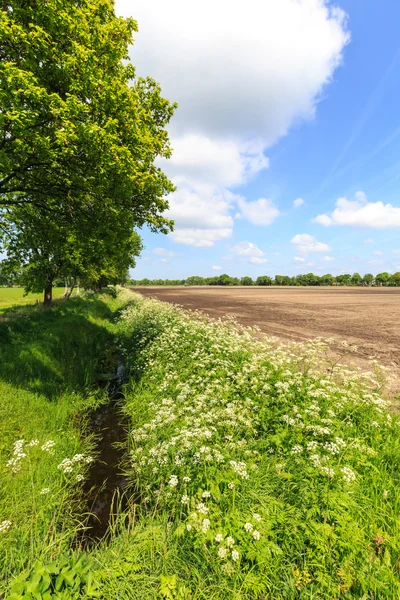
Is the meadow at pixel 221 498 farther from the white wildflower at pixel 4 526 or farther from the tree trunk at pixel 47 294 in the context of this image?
the tree trunk at pixel 47 294

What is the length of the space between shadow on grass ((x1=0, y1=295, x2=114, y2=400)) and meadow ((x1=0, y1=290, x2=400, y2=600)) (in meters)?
0.37

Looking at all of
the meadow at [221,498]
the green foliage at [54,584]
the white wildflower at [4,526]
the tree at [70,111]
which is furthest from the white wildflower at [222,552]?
the tree at [70,111]

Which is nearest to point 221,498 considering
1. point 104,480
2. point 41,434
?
point 104,480

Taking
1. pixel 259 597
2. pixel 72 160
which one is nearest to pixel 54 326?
pixel 72 160

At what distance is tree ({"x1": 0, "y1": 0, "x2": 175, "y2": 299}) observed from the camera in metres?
6.60

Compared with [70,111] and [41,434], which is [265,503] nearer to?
[41,434]

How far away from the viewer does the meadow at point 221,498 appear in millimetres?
2957

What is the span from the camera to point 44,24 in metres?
7.34

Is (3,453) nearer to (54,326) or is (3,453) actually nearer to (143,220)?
(54,326)

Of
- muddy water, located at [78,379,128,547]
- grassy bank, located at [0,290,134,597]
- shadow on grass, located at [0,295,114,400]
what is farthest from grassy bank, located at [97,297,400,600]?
shadow on grass, located at [0,295,114,400]

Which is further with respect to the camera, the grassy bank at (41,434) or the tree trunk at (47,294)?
the tree trunk at (47,294)

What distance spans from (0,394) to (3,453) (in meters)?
2.26

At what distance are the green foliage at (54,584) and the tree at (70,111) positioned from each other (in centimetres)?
871

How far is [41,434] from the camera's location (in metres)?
6.21
